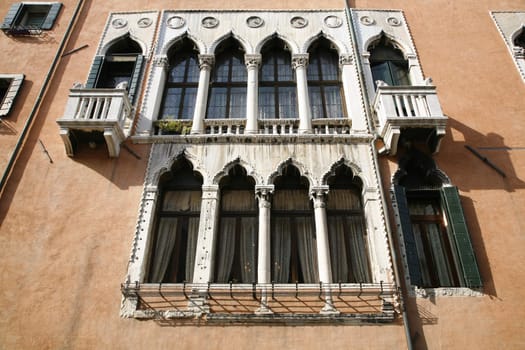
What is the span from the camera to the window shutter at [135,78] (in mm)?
10591

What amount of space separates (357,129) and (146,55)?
529cm

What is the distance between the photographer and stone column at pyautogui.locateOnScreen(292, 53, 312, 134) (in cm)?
999

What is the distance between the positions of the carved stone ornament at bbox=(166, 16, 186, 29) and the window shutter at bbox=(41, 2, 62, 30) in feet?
9.78

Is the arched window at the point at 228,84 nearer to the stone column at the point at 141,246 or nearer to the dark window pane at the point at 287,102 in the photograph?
the dark window pane at the point at 287,102

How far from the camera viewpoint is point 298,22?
39.1 ft

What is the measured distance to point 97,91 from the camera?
31.9ft

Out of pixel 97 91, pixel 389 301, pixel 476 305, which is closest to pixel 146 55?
pixel 97 91

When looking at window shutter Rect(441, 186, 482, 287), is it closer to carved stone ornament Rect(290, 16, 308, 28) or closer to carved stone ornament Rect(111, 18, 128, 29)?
carved stone ornament Rect(290, 16, 308, 28)

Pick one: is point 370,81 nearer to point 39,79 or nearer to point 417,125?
point 417,125

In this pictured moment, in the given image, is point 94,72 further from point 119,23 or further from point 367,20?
point 367,20

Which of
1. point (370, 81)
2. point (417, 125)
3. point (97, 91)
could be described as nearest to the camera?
point (417, 125)

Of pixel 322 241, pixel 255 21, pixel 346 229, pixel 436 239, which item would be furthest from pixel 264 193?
pixel 255 21

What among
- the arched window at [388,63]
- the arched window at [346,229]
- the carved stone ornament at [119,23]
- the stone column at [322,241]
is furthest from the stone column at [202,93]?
the arched window at [388,63]

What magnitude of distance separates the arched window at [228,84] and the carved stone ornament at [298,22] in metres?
1.48
